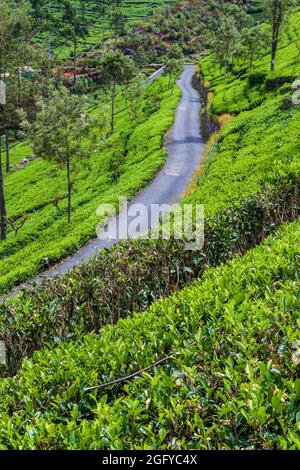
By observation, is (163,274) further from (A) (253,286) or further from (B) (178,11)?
(B) (178,11)

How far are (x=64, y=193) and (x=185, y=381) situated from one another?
36.6 meters

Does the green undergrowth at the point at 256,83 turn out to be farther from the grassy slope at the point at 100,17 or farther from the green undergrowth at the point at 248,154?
the grassy slope at the point at 100,17

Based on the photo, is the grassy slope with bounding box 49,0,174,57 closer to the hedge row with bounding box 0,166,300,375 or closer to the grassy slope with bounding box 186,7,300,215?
the grassy slope with bounding box 186,7,300,215

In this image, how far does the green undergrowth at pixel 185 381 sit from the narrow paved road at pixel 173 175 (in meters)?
9.71

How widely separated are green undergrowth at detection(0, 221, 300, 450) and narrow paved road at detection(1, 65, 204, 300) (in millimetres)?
9708

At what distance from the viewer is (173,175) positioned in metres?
36.6

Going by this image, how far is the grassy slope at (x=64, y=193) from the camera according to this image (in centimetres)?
2684

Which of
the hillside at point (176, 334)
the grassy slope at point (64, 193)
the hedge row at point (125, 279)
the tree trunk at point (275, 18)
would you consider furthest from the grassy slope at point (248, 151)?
the grassy slope at point (64, 193)

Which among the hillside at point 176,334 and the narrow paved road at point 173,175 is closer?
the hillside at point 176,334

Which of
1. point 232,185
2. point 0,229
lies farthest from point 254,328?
point 0,229

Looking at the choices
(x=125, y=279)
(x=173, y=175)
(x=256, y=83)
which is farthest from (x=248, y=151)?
(x=256, y=83)

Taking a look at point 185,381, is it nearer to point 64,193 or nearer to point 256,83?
point 64,193
